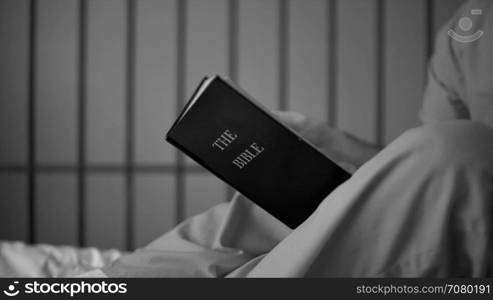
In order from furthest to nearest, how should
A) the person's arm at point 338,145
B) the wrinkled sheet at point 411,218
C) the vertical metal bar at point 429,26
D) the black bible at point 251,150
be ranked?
1. the vertical metal bar at point 429,26
2. the person's arm at point 338,145
3. the black bible at point 251,150
4. the wrinkled sheet at point 411,218

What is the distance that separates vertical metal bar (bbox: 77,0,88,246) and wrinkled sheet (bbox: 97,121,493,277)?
45.7 inches

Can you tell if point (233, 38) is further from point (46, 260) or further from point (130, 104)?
point (46, 260)

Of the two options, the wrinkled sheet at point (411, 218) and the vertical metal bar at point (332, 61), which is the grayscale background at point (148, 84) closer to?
the vertical metal bar at point (332, 61)

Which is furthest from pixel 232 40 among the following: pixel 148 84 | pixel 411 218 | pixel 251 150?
pixel 411 218

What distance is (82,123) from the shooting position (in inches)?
58.3

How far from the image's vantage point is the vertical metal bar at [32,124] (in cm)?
148

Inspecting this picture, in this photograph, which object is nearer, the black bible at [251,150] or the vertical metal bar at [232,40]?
the black bible at [251,150]

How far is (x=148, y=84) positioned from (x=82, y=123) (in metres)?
0.21

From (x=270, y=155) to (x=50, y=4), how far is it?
3.82 ft

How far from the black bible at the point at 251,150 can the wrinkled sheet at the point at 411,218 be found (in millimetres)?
131

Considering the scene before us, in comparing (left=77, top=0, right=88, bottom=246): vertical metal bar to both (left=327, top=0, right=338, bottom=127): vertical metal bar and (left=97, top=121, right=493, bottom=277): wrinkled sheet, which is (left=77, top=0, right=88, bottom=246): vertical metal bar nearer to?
(left=327, top=0, right=338, bottom=127): vertical metal bar

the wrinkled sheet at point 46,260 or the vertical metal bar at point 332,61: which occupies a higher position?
the vertical metal bar at point 332,61

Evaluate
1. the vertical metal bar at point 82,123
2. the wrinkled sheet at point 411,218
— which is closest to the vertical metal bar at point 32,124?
the vertical metal bar at point 82,123

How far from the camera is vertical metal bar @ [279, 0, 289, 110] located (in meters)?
1.43
